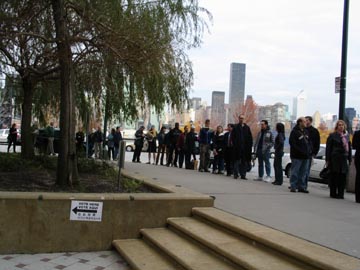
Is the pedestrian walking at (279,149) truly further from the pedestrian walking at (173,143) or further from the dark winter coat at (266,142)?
the pedestrian walking at (173,143)

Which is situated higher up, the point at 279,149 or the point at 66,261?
the point at 279,149

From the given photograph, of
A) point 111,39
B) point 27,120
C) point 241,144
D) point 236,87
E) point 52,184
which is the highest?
point 236,87

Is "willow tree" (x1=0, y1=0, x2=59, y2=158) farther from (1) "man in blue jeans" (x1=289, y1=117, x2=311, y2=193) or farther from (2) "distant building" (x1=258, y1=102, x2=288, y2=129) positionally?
(2) "distant building" (x1=258, y1=102, x2=288, y2=129)

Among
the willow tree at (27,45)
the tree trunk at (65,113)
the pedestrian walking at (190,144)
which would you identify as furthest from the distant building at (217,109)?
the tree trunk at (65,113)

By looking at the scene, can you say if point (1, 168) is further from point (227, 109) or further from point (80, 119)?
point (227, 109)

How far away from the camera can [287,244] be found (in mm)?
5160

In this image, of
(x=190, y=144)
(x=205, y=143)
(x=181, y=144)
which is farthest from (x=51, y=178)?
(x=181, y=144)

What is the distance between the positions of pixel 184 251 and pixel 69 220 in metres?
1.94

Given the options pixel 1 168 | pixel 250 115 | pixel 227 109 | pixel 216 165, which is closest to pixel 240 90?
pixel 227 109

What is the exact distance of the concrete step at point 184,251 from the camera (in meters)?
5.23

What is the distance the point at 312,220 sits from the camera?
22.5ft

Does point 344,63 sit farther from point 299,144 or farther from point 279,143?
point 299,144

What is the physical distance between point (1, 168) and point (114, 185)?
117 inches

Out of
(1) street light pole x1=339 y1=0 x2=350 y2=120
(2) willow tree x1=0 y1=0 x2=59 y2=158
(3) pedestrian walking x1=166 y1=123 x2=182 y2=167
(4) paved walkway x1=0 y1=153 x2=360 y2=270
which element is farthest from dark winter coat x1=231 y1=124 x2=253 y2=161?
(2) willow tree x1=0 y1=0 x2=59 y2=158
